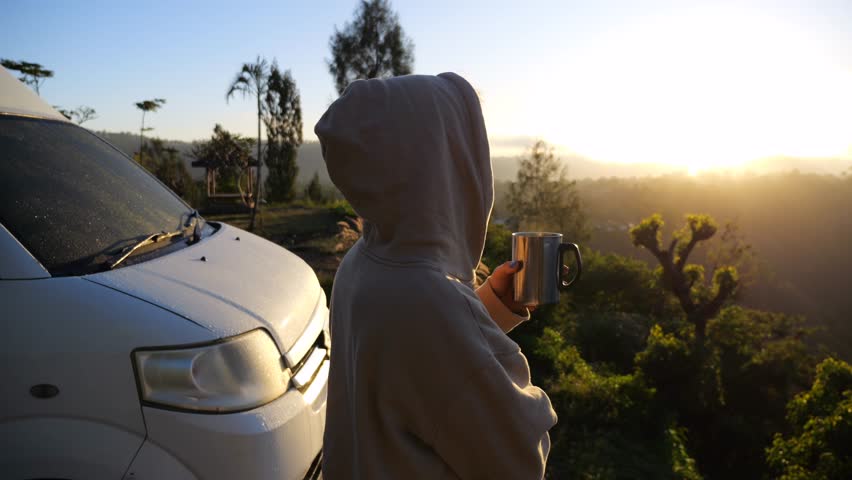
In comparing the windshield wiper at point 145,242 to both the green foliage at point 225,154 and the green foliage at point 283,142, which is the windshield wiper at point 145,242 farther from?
the green foliage at point 283,142

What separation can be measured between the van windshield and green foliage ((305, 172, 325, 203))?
21841 millimetres

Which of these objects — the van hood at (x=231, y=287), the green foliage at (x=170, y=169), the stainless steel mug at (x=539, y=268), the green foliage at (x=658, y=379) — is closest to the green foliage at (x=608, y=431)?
the green foliage at (x=658, y=379)

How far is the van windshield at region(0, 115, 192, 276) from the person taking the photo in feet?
7.33

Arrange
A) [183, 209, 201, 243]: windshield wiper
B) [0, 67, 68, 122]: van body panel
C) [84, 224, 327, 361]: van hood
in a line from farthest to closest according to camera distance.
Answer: [183, 209, 201, 243]: windshield wiper, [0, 67, 68, 122]: van body panel, [84, 224, 327, 361]: van hood

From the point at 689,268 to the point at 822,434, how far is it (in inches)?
307

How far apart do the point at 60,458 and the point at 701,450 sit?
7242 millimetres

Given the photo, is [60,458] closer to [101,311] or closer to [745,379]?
[101,311]

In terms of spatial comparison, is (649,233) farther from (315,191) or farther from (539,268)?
(315,191)

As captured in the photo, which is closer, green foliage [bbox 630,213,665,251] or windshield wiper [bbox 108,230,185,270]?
windshield wiper [bbox 108,230,185,270]

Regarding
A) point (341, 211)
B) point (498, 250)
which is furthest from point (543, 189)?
point (498, 250)

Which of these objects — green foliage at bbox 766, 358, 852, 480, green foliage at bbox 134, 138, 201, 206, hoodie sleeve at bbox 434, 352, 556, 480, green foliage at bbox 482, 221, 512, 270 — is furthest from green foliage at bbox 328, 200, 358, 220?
hoodie sleeve at bbox 434, 352, 556, 480

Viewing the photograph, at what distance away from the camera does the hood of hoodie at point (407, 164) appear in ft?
4.08

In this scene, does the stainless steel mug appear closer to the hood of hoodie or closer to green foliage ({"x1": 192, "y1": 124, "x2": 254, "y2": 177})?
the hood of hoodie

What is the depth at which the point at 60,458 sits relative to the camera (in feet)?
6.21
